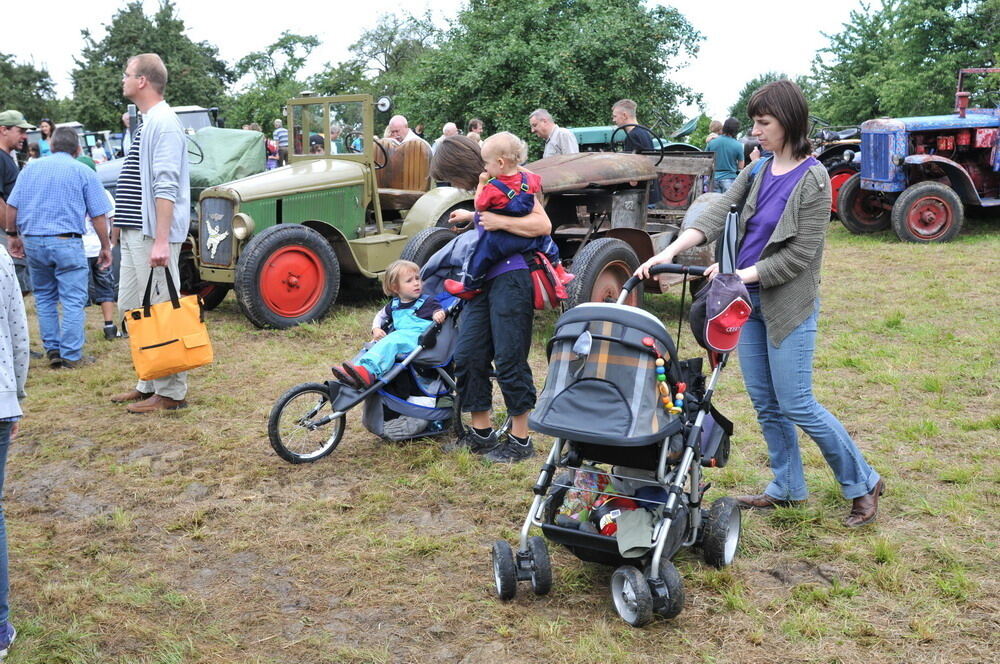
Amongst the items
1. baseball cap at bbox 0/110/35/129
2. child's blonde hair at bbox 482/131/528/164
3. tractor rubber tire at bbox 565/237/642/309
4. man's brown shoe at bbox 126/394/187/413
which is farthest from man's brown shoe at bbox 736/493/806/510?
baseball cap at bbox 0/110/35/129

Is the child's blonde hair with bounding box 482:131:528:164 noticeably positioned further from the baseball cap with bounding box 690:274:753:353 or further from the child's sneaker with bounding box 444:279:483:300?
the baseball cap with bounding box 690:274:753:353

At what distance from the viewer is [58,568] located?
11.5 ft

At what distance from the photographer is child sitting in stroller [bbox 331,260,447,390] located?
4.54 metres

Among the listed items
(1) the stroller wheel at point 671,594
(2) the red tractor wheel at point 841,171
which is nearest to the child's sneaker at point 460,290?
(1) the stroller wheel at point 671,594

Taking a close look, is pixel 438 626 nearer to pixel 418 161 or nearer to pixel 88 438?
pixel 88 438

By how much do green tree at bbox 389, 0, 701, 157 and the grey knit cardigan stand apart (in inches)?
668

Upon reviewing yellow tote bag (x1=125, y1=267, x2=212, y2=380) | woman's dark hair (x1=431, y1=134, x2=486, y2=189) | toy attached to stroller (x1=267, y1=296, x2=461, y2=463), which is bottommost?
toy attached to stroller (x1=267, y1=296, x2=461, y2=463)

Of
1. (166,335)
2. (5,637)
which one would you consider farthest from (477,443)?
(5,637)

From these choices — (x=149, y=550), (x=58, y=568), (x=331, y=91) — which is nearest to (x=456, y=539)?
(x=149, y=550)

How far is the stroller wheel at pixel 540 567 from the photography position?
10.3 ft

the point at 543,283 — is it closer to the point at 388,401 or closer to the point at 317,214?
the point at 388,401

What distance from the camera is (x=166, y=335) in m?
5.14

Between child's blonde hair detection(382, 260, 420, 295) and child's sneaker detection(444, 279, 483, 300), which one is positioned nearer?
child's sneaker detection(444, 279, 483, 300)

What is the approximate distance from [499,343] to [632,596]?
1.70 metres
